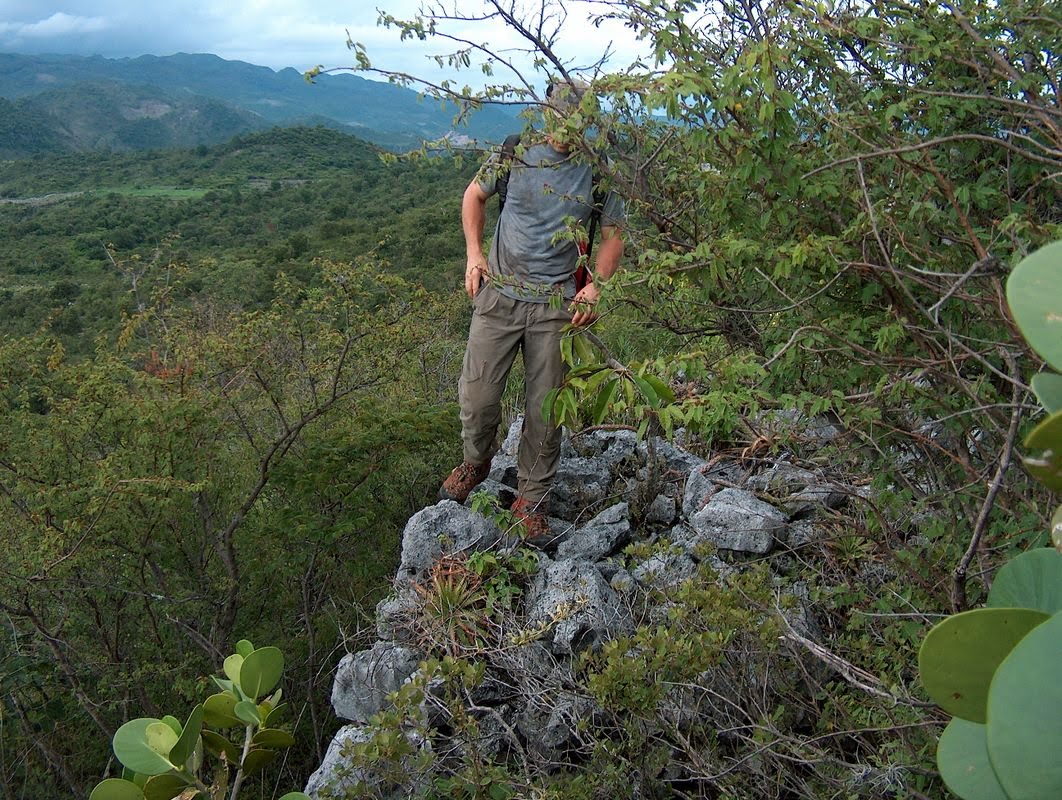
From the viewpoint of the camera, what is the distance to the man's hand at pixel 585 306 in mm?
2418

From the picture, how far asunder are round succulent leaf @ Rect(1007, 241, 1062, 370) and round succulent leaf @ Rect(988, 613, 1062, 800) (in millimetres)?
147

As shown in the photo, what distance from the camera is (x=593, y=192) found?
8.73ft

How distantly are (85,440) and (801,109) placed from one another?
3854 mm

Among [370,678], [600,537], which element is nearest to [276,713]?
[370,678]

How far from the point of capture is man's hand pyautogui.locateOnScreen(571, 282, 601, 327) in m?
2.42

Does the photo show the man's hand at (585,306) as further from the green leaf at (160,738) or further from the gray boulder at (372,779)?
the green leaf at (160,738)

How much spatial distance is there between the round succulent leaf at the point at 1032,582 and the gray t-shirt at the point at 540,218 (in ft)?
6.45

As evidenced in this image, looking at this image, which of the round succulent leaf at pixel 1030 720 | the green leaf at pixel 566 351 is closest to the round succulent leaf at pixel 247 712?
the round succulent leaf at pixel 1030 720

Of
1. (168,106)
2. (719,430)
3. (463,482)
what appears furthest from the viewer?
(168,106)

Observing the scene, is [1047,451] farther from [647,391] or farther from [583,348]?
[583,348]

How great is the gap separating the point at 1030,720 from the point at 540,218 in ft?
7.90

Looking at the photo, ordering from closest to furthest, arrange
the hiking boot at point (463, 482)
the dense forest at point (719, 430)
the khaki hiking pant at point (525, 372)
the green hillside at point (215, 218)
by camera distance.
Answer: the dense forest at point (719, 430), the khaki hiking pant at point (525, 372), the hiking boot at point (463, 482), the green hillside at point (215, 218)

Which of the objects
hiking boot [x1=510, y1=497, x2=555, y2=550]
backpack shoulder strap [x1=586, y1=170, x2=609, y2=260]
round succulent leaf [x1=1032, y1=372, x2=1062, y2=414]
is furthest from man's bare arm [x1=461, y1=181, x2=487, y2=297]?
round succulent leaf [x1=1032, y1=372, x2=1062, y2=414]

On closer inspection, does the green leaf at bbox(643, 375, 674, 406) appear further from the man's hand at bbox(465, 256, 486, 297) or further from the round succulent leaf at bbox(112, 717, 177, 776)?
the man's hand at bbox(465, 256, 486, 297)
